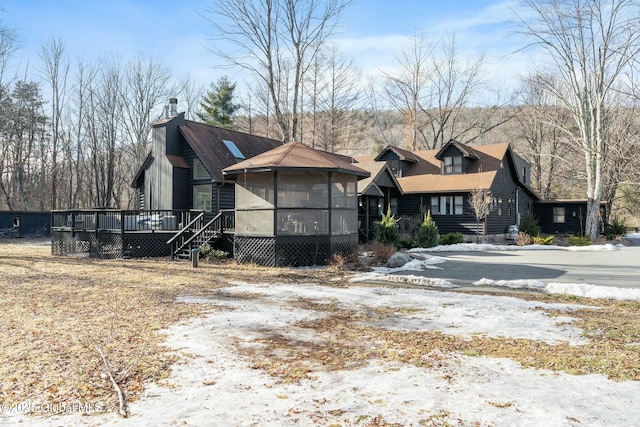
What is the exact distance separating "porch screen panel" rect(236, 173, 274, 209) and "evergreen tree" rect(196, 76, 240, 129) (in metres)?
28.4

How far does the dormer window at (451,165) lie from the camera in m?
27.3

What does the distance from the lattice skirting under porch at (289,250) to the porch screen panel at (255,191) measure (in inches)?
41.5

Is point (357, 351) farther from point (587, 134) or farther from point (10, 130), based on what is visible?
point (10, 130)

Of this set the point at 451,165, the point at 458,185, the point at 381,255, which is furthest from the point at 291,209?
the point at 451,165

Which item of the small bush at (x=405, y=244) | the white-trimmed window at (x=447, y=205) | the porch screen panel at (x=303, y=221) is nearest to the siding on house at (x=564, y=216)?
the white-trimmed window at (x=447, y=205)

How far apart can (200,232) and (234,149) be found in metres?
8.41

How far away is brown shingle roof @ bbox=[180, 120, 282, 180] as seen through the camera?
795 inches

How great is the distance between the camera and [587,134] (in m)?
26.2

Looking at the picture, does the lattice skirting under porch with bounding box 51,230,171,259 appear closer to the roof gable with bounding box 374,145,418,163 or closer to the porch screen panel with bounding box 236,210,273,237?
the porch screen panel with bounding box 236,210,273,237

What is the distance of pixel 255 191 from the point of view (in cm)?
1366

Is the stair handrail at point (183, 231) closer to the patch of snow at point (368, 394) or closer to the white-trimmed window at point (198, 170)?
the white-trimmed window at point (198, 170)

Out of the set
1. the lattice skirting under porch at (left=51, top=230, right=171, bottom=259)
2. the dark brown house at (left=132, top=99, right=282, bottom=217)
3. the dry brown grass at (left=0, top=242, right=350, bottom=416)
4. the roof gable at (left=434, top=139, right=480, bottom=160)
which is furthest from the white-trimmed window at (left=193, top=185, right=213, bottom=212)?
the roof gable at (left=434, top=139, right=480, bottom=160)

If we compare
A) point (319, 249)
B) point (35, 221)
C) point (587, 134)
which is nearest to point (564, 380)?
point (319, 249)

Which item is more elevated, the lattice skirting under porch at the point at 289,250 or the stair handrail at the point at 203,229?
the stair handrail at the point at 203,229
